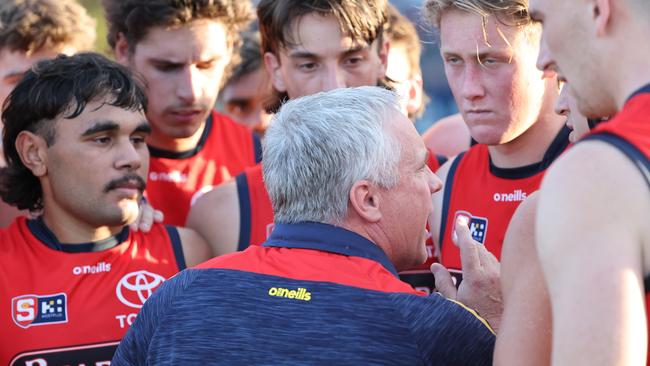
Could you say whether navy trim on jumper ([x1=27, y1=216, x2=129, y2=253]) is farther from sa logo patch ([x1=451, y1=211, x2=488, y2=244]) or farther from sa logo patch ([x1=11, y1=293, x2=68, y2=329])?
sa logo patch ([x1=451, y1=211, x2=488, y2=244])

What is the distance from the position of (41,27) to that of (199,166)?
1447 mm

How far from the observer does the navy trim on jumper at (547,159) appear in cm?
414

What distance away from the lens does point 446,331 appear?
2.52 meters

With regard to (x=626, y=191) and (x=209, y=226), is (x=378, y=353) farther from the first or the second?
(x=209, y=226)

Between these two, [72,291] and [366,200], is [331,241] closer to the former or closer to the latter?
[366,200]

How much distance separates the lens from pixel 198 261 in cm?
433

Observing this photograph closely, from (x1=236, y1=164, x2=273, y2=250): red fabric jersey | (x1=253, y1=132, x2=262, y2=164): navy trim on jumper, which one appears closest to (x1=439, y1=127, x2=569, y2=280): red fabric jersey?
(x1=236, y1=164, x2=273, y2=250): red fabric jersey

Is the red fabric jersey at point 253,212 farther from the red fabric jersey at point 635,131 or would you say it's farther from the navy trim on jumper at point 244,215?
the red fabric jersey at point 635,131

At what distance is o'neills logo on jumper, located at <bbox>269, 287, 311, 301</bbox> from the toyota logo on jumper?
156cm

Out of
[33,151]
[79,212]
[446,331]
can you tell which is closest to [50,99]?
[33,151]

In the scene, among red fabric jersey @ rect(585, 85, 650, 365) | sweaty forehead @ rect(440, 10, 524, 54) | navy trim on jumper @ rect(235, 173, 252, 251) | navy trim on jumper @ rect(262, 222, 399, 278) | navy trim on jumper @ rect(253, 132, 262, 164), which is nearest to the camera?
red fabric jersey @ rect(585, 85, 650, 365)

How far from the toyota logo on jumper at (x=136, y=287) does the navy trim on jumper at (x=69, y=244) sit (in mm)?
206

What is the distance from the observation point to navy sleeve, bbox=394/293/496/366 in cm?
251

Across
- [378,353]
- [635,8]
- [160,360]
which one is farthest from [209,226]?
[635,8]
